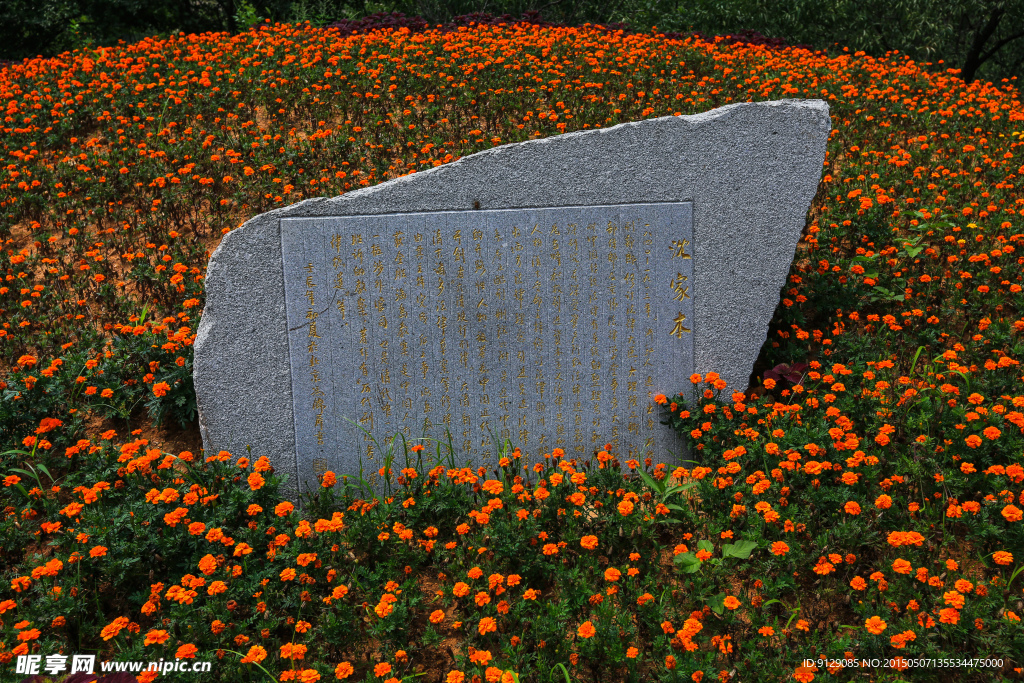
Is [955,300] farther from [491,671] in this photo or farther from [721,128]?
[491,671]

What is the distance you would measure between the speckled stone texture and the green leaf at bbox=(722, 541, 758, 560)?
1116mm

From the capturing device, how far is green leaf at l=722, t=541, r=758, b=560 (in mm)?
3033

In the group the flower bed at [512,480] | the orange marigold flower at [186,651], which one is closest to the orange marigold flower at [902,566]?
the flower bed at [512,480]

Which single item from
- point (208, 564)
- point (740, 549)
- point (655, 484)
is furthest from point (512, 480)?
→ point (208, 564)

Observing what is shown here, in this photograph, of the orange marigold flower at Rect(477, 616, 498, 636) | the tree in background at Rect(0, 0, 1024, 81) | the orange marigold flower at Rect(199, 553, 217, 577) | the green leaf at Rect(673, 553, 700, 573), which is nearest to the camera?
the orange marigold flower at Rect(477, 616, 498, 636)

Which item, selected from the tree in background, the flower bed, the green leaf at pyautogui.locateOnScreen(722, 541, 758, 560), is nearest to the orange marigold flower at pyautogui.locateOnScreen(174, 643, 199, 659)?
the flower bed

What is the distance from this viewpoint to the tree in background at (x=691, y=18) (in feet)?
41.1

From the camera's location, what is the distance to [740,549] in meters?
3.06

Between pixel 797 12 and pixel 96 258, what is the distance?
13295 millimetres

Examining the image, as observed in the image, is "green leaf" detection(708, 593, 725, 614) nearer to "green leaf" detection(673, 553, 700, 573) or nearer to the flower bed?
the flower bed

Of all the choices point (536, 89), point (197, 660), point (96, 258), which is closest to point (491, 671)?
point (197, 660)

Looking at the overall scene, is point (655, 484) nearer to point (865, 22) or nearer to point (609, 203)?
point (609, 203)

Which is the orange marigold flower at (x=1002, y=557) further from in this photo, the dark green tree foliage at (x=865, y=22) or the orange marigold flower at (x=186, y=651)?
the dark green tree foliage at (x=865, y=22)

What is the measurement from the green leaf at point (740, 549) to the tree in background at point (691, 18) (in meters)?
11.1
